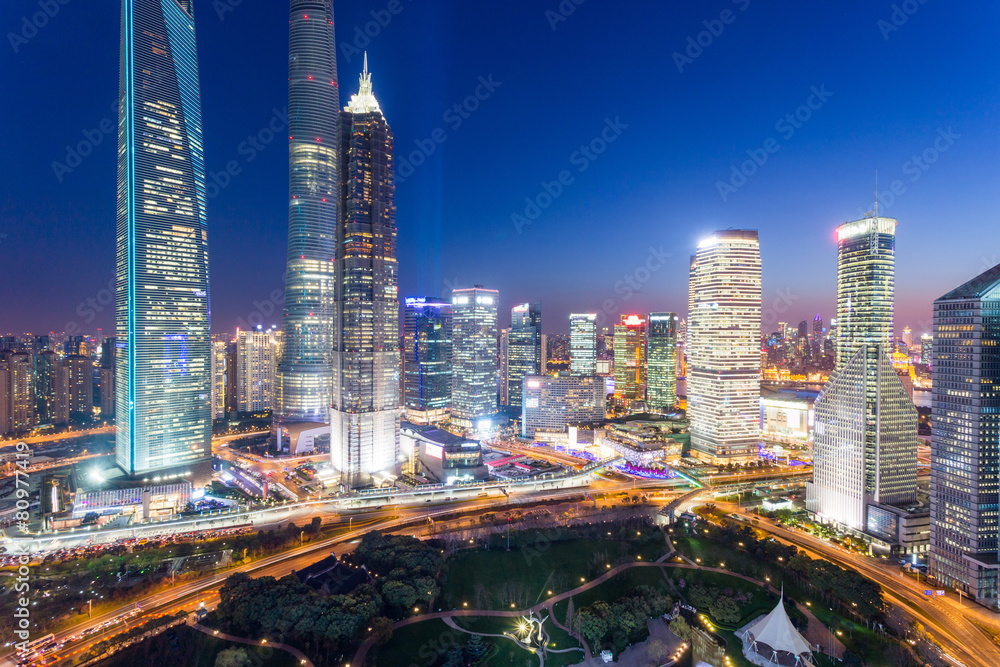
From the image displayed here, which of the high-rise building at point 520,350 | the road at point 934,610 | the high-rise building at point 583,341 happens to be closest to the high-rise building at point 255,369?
the high-rise building at point 520,350

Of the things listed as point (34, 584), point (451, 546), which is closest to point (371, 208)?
point (451, 546)

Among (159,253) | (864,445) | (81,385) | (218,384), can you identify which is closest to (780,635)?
(864,445)

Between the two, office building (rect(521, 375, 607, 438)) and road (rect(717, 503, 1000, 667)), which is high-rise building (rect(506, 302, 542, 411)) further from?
road (rect(717, 503, 1000, 667))

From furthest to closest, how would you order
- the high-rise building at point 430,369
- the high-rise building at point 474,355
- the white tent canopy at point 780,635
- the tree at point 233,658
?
the high-rise building at point 430,369 < the high-rise building at point 474,355 < the white tent canopy at point 780,635 < the tree at point 233,658

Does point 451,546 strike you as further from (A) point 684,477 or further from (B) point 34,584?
(A) point 684,477

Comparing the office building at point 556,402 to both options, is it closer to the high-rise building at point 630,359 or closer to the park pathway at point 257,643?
the high-rise building at point 630,359

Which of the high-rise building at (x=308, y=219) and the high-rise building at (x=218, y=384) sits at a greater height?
the high-rise building at (x=308, y=219)

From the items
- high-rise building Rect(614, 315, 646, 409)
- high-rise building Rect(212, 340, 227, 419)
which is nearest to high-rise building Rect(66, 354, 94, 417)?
high-rise building Rect(212, 340, 227, 419)
